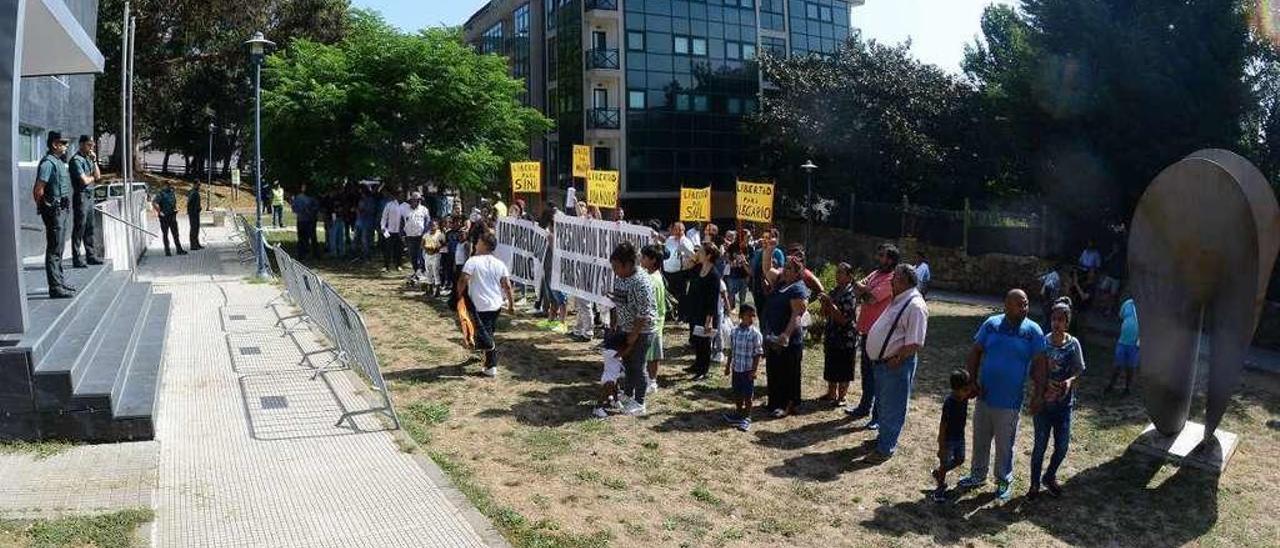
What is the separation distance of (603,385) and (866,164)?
2621 centimetres

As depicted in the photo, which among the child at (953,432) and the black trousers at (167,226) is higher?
the black trousers at (167,226)

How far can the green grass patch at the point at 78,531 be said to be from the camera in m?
5.74

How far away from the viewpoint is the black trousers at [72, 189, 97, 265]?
1165 centimetres

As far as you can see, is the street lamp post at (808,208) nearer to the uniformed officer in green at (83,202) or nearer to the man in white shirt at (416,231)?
the man in white shirt at (416,231)

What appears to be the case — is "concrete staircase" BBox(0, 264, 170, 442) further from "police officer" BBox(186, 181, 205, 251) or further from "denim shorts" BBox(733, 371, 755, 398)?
"police officer" BBox(186, 181, 205, 251)

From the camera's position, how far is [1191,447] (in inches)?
356

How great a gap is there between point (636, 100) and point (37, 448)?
34533 mm

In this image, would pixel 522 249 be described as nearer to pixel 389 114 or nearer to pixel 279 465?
pixel 279 465

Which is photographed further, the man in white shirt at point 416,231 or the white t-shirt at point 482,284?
the man in white shirt at point 416,231

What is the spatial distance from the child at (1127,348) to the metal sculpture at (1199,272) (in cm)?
244

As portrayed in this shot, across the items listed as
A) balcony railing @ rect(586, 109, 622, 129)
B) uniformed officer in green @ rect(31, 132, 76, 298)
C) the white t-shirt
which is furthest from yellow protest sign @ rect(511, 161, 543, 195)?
balcony railing @ rect(586, 109, 622, 129)

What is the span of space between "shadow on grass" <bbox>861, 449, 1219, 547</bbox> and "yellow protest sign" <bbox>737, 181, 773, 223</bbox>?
10203 millimetres

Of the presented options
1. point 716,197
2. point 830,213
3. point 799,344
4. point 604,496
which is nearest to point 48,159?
point 604,496

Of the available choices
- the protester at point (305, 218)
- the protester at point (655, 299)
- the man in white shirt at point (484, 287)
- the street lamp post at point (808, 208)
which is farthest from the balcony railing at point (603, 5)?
the protester at point (655, 299)
